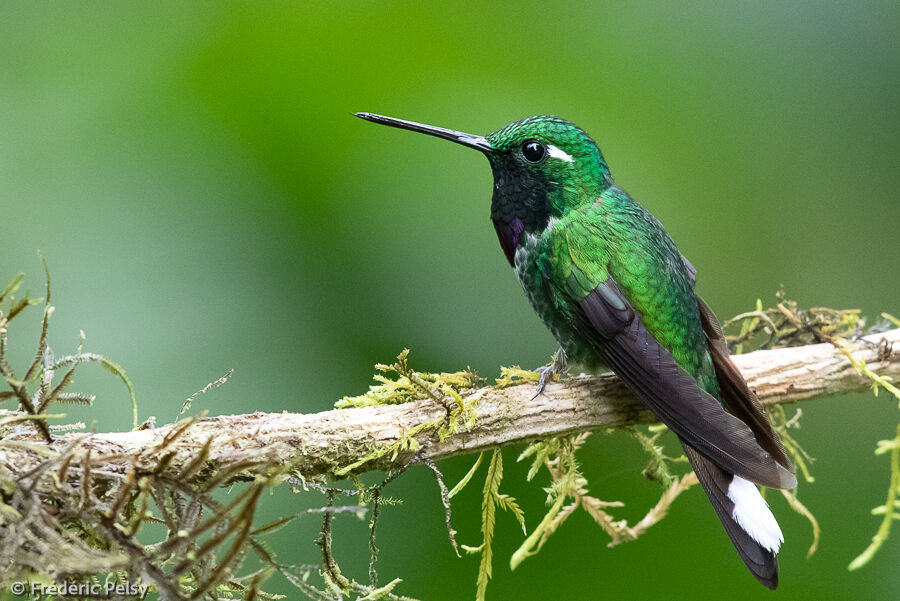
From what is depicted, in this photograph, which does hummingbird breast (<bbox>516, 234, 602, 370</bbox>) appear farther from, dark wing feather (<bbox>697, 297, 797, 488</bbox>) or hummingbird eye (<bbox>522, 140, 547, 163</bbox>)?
dark wing feather (<bbox>697, 297, 797, 488</bbox>)

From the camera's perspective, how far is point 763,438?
A: 230 cm

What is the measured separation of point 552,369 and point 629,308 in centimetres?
27

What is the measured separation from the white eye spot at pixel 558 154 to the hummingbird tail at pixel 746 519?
2.94 feet

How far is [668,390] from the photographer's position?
82.4 inches

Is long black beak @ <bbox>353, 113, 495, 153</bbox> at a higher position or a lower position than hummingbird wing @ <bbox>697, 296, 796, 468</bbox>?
higher

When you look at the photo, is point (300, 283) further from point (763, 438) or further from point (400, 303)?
point (763, 438)

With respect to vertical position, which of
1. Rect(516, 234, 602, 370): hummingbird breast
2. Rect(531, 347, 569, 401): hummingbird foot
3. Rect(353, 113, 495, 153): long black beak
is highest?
Rect(353, 113, 495, 153): long black beak

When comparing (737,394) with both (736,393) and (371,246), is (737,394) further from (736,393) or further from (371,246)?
(371,246)

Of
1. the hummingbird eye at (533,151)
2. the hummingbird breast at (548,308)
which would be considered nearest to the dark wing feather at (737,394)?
the hummingbird breast at (548,308)

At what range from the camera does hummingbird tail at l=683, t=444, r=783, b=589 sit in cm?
197

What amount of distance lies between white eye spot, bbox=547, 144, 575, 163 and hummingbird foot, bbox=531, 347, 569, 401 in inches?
22.2

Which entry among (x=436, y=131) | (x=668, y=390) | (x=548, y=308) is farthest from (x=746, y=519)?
(x=436, y=131)

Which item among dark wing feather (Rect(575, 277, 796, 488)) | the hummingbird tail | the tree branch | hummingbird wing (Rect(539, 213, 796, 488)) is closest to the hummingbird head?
hummingbird wing (Rect(539, 213, 796, 488))

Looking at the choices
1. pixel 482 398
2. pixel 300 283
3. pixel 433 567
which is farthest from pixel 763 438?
pixel 300 283
